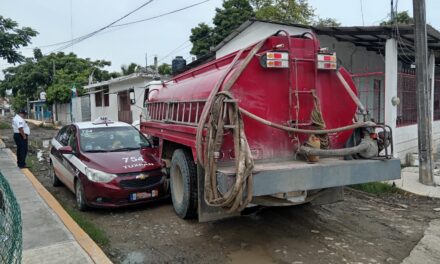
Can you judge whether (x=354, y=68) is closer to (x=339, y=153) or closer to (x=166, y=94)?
(x=166, y=94)

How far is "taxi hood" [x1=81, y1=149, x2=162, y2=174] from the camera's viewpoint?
655 centimetres

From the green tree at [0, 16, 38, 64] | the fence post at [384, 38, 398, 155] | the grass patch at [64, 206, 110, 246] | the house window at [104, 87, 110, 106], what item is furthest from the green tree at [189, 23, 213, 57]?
the grass patch at [64, 206, 110, 246]

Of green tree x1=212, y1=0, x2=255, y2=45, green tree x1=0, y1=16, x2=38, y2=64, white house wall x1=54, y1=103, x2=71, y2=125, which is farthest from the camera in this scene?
white house wall x1=54, y1=103, x2=71, y2=125

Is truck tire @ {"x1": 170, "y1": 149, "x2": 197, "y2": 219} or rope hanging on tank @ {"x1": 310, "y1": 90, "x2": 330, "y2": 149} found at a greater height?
rope hanging on tank @ {"x1": 310, "y1": 90, "x2": 330, "y2": 149}

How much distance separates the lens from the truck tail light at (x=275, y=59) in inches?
190

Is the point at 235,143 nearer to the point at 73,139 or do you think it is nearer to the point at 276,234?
the point at 276,234

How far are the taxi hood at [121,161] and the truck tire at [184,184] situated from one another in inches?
27.9

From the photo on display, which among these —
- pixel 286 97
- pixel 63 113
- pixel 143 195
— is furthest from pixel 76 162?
pixel 63 113

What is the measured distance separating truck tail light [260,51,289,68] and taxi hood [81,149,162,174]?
2974 millimetres

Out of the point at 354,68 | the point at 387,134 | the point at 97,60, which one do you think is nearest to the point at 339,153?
the point at 387,134

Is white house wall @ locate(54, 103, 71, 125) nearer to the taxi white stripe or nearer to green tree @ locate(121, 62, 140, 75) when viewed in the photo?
green tree @ locate(121, 62, 140, 75)

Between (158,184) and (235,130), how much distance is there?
9.27 feet

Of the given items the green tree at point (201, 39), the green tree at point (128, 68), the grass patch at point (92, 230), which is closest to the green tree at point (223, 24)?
the green tree at point (201, 39)

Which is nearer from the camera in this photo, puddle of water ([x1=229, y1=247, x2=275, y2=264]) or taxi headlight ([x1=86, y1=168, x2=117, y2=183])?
puddle of water ([x1=229, y1=247, x2=275, y2=264])
